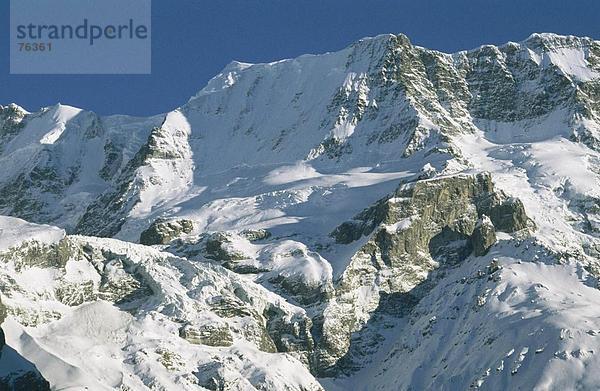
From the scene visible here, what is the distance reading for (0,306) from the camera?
196 meters

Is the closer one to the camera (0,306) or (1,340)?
(1,340)

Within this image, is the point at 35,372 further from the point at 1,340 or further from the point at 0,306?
the point at 0,306

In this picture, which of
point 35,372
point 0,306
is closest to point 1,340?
point 35,372

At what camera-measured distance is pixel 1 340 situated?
15038 cm

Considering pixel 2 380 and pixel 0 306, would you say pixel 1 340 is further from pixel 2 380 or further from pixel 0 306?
pixel 0 306

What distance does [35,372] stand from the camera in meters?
146

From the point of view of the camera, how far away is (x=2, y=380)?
14250 cm

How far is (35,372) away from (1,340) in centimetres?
631

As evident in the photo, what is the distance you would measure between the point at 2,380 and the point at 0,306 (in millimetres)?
54600

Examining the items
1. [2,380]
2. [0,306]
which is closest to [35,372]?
[2,380]

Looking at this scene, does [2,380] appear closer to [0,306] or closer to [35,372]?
[35,372]

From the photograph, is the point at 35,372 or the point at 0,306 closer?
the point at 35,372

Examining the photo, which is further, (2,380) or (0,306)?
(0,306)

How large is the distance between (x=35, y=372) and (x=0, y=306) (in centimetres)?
5146
